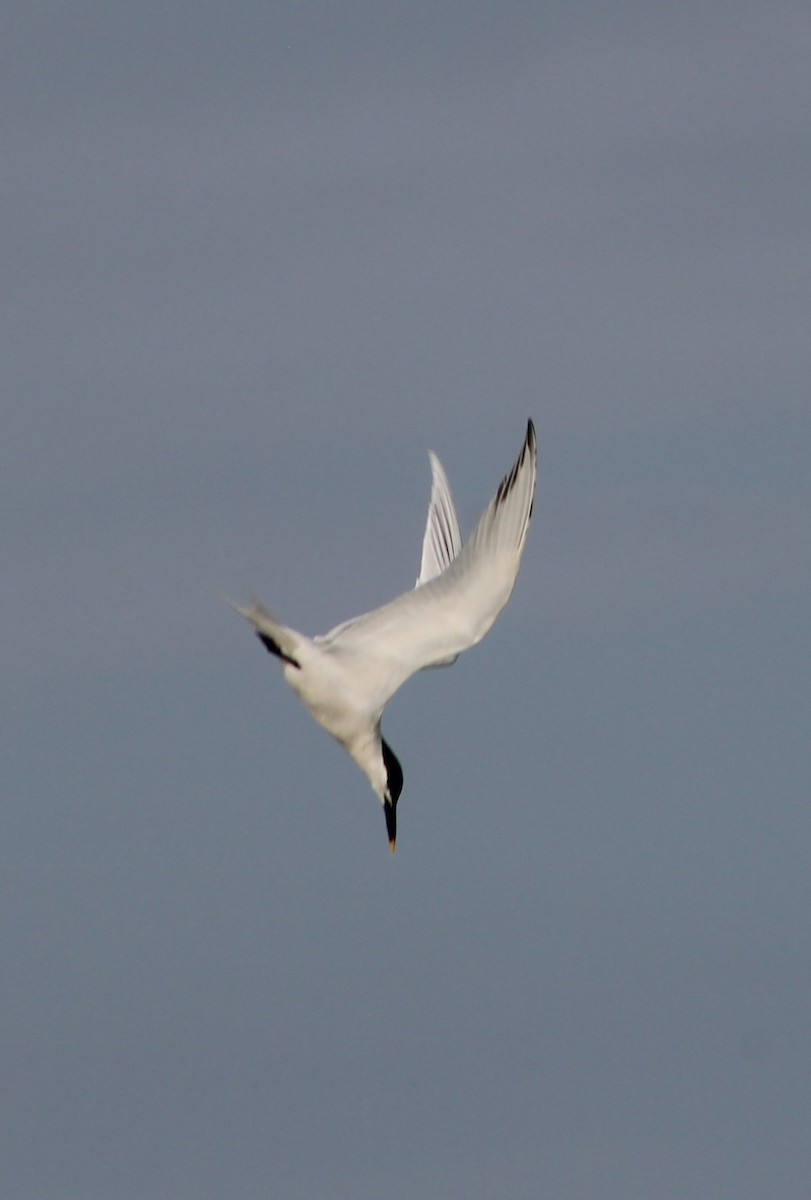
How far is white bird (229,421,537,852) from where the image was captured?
2291 cm

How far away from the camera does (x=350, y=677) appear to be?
2344 cm

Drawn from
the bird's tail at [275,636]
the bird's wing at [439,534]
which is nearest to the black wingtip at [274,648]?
the bird's tail at [275,636]

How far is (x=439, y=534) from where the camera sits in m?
26.9

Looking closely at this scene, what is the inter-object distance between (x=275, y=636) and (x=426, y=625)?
1.54 m

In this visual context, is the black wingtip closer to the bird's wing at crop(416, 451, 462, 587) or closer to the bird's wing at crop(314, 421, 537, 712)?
the bird's wing at crop(314, 421, 537, 712)

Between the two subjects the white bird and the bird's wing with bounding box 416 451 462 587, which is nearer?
the white bird

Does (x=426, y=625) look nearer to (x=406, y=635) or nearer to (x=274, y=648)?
(x=406, y=635)

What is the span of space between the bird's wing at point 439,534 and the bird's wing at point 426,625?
2.80 m

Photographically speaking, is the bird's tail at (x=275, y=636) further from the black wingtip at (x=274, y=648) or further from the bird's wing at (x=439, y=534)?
the bird's wing at (x=439, y=534)

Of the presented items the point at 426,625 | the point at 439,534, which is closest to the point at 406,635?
the point at 426,625

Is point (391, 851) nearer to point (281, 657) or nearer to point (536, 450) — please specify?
point (281, 657)

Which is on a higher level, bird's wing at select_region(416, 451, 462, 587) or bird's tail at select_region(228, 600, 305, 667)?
bird's wing at select_region(416, 451, 462, 587)

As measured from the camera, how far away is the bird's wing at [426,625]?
23.3m

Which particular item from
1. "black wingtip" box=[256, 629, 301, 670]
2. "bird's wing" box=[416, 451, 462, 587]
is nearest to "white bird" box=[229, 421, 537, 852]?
"black wingtip" box=[256, 629, 301, 670]
